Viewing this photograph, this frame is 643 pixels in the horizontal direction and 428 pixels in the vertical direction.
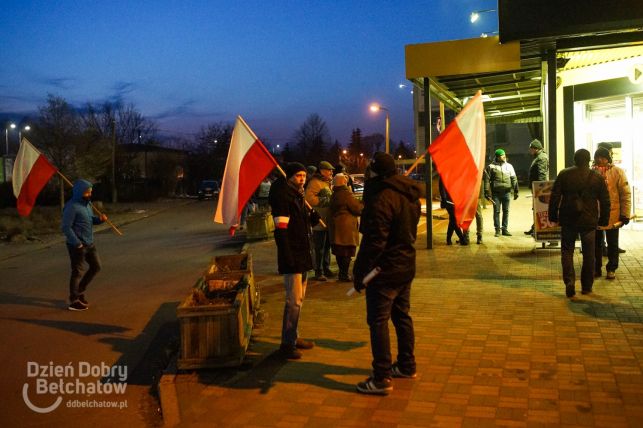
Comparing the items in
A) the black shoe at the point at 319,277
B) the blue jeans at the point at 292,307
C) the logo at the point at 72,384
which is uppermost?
the blue jeans at the point at 292,307

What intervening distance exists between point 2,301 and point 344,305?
19.3 feet

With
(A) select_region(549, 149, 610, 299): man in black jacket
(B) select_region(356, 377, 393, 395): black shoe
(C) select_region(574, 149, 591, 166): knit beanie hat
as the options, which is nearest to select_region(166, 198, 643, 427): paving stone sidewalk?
(B) select_region(356, 377, 393, 395): black shoe

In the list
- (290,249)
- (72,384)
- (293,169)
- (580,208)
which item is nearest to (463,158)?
(293,169)

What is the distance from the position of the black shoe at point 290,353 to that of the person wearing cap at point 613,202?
5.01m

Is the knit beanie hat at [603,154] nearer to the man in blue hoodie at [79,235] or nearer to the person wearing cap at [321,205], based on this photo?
the person wearing cap at [321,205]

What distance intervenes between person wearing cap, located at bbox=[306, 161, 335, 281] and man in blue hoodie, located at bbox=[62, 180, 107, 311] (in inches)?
127

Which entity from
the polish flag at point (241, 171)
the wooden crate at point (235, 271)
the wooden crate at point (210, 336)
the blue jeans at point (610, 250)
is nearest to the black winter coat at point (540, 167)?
the blue jeans at point (610, 250)

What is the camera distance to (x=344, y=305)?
7.81 meters

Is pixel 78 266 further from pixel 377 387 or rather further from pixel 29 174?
pixel 377 387

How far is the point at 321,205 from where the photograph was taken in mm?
9422

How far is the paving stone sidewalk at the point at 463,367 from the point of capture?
4383 mm

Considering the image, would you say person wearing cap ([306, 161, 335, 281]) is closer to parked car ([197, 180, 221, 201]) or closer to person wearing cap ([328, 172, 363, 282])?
person wearing cap ([328, 172, 363, 282])

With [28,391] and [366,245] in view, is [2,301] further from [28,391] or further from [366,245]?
[366,245]

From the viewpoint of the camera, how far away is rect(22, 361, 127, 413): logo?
5.34m
